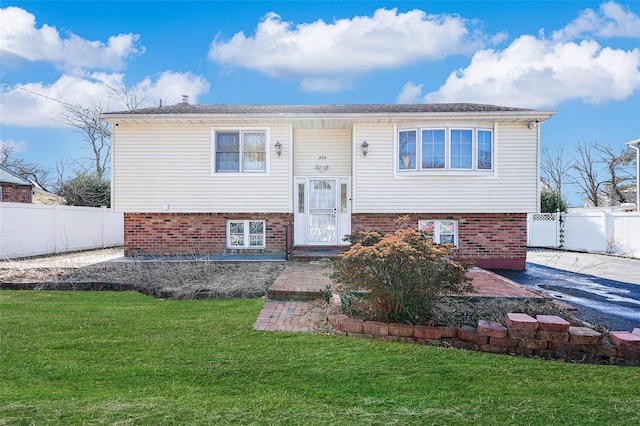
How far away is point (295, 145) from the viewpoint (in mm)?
12281

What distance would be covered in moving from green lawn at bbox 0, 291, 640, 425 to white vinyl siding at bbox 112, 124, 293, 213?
722 centimetres

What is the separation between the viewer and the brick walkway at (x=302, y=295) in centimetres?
489

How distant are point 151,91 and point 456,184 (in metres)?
23.7

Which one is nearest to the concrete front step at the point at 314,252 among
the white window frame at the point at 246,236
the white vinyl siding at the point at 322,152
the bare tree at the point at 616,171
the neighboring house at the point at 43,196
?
the white window frame at the point at 246,236

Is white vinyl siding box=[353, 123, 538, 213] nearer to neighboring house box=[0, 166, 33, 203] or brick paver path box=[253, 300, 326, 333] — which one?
brick paver path box=[253, 300, 326, 333]

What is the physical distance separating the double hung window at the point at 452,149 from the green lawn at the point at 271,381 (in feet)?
27.0

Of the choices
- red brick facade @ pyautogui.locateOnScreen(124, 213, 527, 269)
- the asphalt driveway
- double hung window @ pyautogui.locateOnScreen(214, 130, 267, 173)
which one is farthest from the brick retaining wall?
double hung window @ pyautogui.locateOnScreen(214, 130, 267, 173)

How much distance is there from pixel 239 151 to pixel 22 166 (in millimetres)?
27261

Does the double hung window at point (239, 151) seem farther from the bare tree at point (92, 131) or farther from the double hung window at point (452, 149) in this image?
the bare tree at point (92, 131)

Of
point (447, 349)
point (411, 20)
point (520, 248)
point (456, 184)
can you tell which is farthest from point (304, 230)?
point (447, 349)

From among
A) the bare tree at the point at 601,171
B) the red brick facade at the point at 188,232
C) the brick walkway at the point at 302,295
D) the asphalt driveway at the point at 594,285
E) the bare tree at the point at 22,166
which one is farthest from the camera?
the bare tree at the point at 22,166

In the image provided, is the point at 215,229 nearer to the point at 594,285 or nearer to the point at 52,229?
the point at 52,229

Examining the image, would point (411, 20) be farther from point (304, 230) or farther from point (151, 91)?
point (151, 91)

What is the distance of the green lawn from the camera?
104 inches
